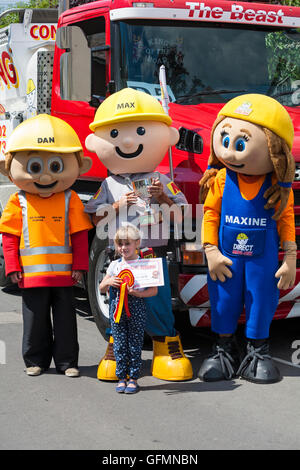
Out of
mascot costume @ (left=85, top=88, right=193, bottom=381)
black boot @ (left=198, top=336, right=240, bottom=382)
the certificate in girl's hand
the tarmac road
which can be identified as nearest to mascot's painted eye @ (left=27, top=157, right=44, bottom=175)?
mascot costume @ (left=85, top=88, right=193, bottom=381)

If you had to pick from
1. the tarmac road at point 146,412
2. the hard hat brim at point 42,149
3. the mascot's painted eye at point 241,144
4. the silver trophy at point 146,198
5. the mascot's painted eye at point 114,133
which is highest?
the mascot's painted eye at point 114,133

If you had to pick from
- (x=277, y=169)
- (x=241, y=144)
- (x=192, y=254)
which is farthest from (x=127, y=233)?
(x=277, y=169)

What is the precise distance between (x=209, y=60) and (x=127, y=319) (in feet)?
7.28

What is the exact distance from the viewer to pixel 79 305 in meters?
7.20

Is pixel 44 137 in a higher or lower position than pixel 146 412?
higher

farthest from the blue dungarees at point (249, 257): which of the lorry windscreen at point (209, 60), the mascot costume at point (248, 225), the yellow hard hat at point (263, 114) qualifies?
the lorry windscreen at point (209, 60)

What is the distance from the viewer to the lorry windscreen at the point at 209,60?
559 cm

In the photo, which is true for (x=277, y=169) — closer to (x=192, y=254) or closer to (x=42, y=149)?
(x=192, y=254)

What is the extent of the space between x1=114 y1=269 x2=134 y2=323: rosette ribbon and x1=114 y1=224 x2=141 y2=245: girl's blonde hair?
0.20m

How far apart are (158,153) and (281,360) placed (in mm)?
1706

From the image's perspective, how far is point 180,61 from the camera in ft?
18.6

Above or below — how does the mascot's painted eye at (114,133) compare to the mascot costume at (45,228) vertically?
above

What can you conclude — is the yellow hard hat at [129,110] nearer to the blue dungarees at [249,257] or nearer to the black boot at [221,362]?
the blue dungarees at [249,257]

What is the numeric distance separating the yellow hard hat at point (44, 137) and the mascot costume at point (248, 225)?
90 cm
